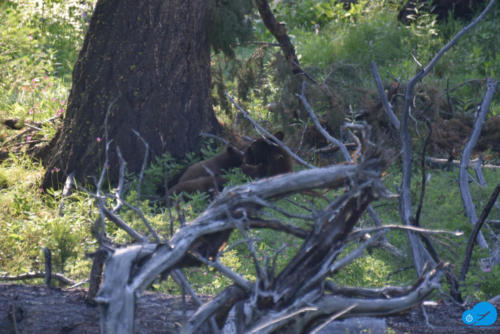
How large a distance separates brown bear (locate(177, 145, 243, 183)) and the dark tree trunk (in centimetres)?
45

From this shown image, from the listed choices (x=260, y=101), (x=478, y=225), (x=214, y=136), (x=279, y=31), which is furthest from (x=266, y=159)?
(x=478, y=225)

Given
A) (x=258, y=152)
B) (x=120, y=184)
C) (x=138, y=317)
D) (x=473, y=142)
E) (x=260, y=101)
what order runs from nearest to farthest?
(x=138, y=317)
(x=120, y=184)
(x=473, y=142)
(x=258, y=152)
(x=260, y=101)

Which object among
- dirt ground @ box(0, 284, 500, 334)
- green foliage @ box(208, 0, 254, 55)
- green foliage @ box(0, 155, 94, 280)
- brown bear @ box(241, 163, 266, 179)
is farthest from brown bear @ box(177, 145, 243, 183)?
dirt ground @ box(0, 284, 500, 334)

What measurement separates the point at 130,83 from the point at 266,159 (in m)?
1.65

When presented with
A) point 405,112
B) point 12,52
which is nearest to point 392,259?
point 405,112

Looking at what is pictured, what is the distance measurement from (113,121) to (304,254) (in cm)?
449

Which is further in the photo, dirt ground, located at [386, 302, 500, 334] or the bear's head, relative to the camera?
the bear's head

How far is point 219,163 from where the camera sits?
6238 millimetres

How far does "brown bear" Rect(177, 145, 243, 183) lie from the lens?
243 inches

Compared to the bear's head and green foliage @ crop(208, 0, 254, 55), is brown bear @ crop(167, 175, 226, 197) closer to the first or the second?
the bear's head

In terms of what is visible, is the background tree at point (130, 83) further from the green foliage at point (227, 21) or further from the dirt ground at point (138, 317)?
the dirt ground at point (138, 317)

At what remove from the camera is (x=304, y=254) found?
2074 millimetres

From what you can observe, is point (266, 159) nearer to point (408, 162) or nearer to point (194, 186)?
point (194, 186)

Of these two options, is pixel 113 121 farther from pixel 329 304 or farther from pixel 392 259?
pixel 329 304
